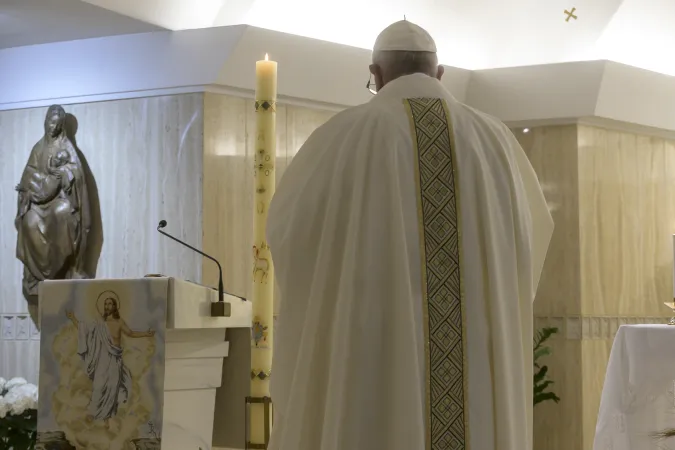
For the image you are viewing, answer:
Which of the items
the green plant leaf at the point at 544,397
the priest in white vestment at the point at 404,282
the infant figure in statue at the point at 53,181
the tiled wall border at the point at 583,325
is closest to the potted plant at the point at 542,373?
the green plant leaf at the point at 544,397

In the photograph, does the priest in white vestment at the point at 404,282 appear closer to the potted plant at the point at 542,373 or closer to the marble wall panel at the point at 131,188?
the marble wall panel at the point at 131,188

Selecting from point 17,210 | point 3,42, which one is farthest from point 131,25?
point 17,210

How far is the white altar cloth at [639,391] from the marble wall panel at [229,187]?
2924mm

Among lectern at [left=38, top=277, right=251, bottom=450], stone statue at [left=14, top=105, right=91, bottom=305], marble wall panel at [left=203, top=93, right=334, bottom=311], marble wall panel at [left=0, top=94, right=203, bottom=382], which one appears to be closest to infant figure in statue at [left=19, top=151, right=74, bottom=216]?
stone statue at [left=14, top=105, right=91, bottom=305]

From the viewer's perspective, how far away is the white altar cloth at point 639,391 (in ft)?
22.9

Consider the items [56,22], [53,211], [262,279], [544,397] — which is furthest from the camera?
[544,397]

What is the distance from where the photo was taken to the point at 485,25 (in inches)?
408

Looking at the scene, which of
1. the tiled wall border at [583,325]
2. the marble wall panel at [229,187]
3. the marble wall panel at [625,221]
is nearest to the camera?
the marble wall panel at [229,187]

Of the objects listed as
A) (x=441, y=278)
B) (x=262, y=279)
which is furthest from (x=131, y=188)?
(x=441, y=278)

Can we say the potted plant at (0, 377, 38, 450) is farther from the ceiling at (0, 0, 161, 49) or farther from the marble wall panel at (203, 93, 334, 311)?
the ceiling at (0, 0, 161, 49)

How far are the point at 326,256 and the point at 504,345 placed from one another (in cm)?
66

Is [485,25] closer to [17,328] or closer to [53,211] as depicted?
[53,211]

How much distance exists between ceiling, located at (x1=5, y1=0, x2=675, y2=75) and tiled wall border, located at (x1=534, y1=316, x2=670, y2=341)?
241cm

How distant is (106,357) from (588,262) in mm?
7055
